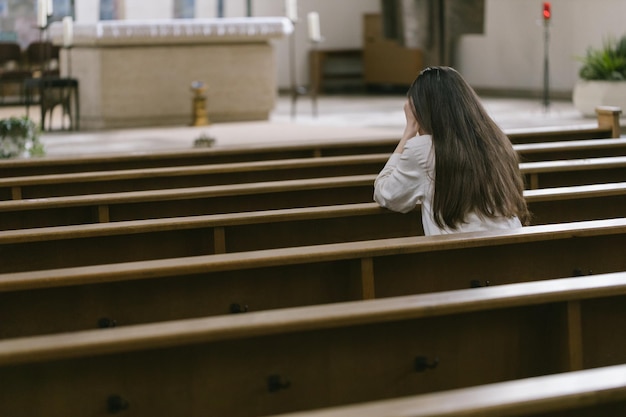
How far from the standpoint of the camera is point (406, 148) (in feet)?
9.98

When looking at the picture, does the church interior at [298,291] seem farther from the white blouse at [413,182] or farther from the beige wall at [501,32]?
the beige wall at [501,32]

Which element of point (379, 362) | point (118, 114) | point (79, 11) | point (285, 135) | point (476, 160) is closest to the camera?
point (379, 362)

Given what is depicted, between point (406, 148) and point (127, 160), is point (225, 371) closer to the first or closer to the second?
point (406, 148)

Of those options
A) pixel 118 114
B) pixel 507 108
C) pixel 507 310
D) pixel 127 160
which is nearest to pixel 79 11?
pixel 118 114

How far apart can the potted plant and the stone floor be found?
0.18 meters

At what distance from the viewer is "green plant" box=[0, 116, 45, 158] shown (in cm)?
632

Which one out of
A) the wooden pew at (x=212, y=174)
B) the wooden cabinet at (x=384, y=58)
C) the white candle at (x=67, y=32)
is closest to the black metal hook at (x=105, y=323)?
the wooden pew at (x=212, y=174)

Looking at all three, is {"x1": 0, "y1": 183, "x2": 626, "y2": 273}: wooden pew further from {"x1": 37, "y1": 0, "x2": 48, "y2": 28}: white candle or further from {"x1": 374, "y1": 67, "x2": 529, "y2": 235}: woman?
{"x1": 37, "y1": 0, "x2": 48, "y2": 28}: white candle

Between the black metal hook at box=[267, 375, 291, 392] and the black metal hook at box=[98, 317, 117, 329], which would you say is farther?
the black metal hook at box=[98, 317, 117, 329]

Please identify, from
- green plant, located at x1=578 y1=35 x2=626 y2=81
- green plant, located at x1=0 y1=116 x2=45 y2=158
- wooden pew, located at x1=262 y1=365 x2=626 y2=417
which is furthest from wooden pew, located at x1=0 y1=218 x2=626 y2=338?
green plant, located at x1=578 y1=35 x2=626 y2=81

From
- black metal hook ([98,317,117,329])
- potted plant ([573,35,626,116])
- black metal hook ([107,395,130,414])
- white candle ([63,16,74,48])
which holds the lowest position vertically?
black metal hook ([107,395,130,414])

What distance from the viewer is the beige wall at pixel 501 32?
1204 cm

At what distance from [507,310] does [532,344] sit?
0.10 meters

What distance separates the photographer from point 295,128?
30.2 feet
